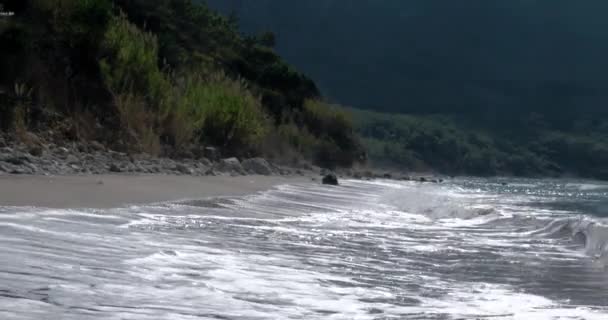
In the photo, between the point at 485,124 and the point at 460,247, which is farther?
the point at 485,124

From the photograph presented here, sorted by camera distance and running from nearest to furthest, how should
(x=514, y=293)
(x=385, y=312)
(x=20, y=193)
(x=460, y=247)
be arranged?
1. (x=385, y=312)
2. (x=514, y=293)
3. (x=20, y=193)
4. (x=460, y=247)

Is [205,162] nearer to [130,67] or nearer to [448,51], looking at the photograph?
[130,67]

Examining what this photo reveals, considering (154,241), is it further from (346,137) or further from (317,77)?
(317,77)

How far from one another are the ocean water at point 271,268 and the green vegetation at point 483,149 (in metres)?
74.1

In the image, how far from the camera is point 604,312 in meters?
5.05

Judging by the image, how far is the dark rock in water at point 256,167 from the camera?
22109 mm

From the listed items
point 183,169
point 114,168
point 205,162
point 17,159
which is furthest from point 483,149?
point 17,159

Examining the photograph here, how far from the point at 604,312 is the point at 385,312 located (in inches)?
47.9

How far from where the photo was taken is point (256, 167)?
2250 centimetres

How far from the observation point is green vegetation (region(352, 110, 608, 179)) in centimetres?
9069

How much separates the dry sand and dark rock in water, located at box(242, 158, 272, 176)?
9.40 metres

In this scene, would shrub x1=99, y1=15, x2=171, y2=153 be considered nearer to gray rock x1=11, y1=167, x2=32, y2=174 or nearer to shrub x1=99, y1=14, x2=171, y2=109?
shrub x1=99, y1=14, x2=171, y2=109

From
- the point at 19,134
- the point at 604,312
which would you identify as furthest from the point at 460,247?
the point at 19,134

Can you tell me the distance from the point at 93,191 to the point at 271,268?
11.7ft
